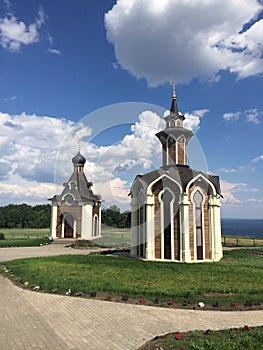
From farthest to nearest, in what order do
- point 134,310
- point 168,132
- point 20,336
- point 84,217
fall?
point 84,217 → point 168,132 → point 134,310 → point 20,336

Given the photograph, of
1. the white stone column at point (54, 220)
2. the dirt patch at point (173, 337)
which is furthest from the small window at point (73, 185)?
the dirt patch at point (173, 337)

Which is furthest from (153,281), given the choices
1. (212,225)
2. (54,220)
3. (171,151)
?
(54,220)

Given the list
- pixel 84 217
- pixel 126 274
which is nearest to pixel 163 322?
pixel 126 274

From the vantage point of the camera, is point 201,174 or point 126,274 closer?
point 126,274

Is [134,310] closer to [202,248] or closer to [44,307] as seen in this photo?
[44,307]

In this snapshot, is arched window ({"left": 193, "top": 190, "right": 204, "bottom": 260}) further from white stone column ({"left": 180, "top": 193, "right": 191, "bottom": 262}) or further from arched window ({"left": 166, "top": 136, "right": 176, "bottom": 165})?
arched window ({"left": 166, "top": 136, "right": 176, "bottom": 165})

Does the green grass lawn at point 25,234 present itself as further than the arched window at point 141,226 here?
Yes

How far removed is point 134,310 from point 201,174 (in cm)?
1252

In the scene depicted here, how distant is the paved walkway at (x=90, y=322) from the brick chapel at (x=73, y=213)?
2499cm

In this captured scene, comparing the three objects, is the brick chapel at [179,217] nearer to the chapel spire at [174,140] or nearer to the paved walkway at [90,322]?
the chapel spire at [174,140]

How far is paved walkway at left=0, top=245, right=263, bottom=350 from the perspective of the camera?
6.43 meters

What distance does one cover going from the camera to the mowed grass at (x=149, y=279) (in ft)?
33.9

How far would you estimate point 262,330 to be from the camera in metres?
6.91

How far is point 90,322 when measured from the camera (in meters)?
7.71
